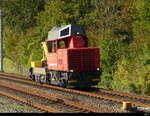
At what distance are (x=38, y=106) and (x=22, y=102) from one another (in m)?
2.13

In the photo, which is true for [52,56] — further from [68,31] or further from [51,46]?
[68,31]

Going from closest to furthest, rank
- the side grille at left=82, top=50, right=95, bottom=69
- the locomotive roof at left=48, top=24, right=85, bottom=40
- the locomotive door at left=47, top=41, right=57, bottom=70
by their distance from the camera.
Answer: the side grille at left=82, top=50, right=95, bottom=69, the locomotive roof at left=48, top=24, right=85, bottom=40, the locomotive door at left=47, top=41, right=57, bottom=70

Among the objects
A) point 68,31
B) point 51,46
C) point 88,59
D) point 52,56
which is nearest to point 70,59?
point 88,59

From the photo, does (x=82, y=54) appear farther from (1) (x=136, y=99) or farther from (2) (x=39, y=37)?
(2) (x=39, y=37)

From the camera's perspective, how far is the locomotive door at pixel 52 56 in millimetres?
23788

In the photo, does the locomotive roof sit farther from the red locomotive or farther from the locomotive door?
the locomotive door

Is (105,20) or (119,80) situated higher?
(105,20)

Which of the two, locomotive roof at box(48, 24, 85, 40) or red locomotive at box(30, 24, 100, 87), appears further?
locomotive roof at box(48, 24, 85, 40)

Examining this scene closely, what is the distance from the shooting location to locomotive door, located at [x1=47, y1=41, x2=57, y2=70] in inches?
937

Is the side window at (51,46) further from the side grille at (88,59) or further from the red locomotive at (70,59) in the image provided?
the side grille at (88,59)

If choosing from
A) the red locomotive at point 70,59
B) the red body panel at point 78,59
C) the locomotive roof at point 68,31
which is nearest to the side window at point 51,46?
the red locomotive at point 70,59

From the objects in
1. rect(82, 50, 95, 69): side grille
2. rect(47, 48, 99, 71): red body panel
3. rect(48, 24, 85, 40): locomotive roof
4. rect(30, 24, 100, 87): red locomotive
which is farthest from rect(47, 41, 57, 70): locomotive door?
rect(82, 50, 95, 69): side grille

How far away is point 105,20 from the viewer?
34.8 meters

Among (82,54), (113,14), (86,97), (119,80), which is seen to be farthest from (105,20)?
(86,97)
